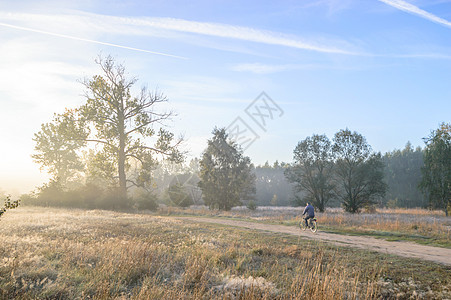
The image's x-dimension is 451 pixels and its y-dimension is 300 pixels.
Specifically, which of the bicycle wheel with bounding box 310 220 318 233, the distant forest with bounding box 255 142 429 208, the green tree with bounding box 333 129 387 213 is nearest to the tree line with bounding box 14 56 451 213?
the green tree with bounding box 333 129 387 213

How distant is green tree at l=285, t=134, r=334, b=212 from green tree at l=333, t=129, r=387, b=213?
1470 mm

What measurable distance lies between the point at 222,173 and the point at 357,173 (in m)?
21.7

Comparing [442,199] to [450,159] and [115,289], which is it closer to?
[450,159]

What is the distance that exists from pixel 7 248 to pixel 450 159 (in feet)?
156

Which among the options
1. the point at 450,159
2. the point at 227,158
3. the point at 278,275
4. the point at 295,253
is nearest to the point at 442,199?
the point at 450,159

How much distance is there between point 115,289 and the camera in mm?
6113

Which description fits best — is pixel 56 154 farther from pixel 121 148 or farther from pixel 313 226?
pixel 313 226

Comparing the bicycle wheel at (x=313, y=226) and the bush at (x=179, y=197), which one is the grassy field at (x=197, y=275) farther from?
the bush at (x=179, y=197)

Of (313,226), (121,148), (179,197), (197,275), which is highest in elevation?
(121,148)

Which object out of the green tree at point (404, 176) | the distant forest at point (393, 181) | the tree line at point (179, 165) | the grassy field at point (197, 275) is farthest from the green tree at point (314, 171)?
the green tree at point (404, 176)

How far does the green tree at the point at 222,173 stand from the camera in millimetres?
50188

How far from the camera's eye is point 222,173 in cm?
5075

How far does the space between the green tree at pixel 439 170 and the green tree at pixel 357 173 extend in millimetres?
5683

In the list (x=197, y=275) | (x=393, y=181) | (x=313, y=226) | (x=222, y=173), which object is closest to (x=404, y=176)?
(x=393, y=181)
